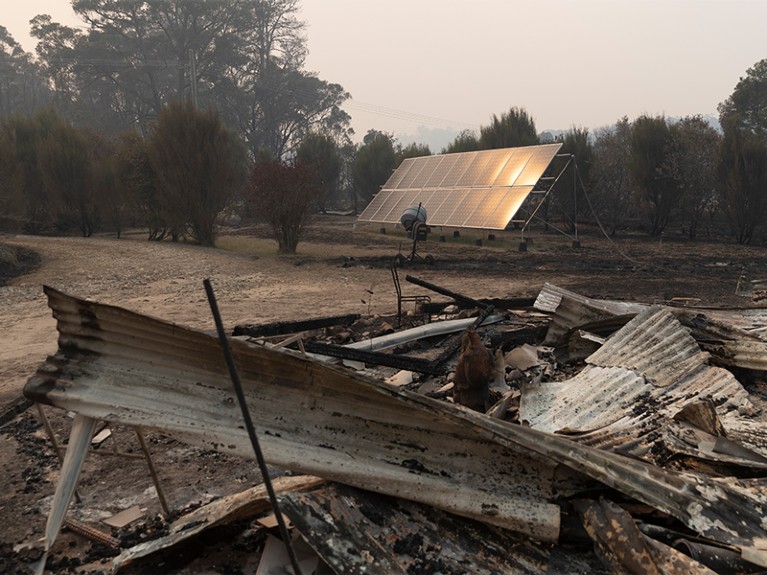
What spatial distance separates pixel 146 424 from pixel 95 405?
0.22 meters

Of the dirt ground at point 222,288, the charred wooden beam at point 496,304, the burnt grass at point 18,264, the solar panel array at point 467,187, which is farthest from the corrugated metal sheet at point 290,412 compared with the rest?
the solar panel array at point 467,187

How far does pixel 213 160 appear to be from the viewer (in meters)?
17.8

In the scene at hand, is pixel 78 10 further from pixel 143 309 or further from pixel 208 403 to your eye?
pixel 208 403

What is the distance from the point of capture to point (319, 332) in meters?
7.08

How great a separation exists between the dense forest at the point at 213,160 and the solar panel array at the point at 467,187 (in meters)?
3.23

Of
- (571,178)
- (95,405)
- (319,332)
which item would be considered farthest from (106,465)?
(571,178)

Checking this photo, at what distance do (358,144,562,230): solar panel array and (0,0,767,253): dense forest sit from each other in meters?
3.23

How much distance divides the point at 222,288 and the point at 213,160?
7400 millimetres

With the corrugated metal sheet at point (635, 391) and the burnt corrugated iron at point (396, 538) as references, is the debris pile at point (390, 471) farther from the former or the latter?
the corrugated metal sheet at point (635, 391)

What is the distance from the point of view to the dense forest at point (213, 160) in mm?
17625

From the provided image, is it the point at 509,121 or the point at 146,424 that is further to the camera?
the point at 509,121

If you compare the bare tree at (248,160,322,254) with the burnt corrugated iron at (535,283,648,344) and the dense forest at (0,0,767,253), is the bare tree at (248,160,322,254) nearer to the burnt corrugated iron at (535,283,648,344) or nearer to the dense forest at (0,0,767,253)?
the dense forest at (0,0,767,253)

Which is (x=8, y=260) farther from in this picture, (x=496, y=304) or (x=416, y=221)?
(x=496, y=304)

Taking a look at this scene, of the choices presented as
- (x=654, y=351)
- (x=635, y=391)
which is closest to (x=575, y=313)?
(x=654, y=351)
